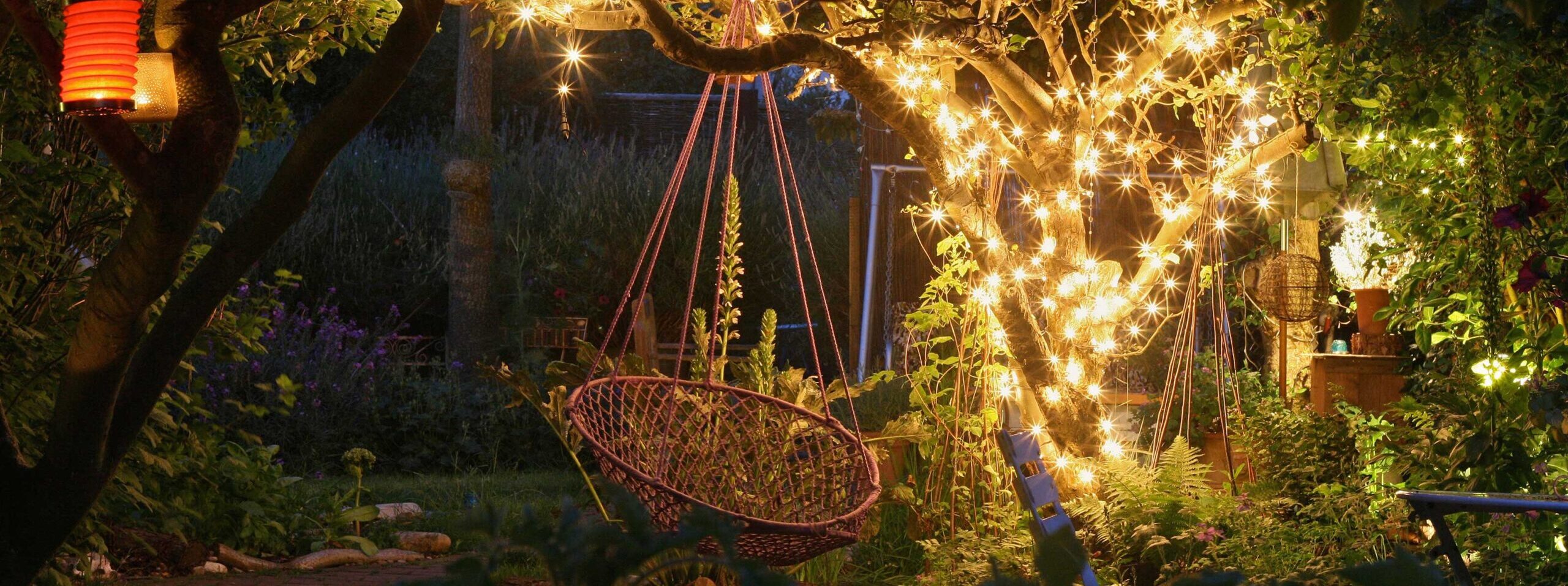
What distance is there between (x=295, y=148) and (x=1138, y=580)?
8.73 ft

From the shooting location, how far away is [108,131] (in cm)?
213

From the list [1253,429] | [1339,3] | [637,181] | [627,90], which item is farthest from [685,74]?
[1339,3]

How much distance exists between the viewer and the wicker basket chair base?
3270 mm

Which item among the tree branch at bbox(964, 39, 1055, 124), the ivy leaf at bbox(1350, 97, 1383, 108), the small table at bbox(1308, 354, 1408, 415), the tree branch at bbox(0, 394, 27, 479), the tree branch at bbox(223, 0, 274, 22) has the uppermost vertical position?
the tree branch at bbox(964, 39, 1055, 124)

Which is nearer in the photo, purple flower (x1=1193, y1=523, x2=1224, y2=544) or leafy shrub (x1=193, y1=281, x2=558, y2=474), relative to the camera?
purple flower (x1=1193, y1=523, x2=1224, y2=544)

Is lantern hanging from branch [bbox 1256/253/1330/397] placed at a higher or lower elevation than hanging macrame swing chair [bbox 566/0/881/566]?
higher

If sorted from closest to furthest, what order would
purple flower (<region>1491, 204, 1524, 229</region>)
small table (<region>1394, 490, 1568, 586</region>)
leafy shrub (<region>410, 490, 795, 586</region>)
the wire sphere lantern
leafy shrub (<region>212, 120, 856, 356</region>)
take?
leafy shrub (<region>410, 490, 795, 586</region>) < small table (<region>1394, 490, 1568, 586</region>) < purple flower (<region>1491, 204, 1524, 229</region>) < the wire sphere lantern < leafy shrub (<region>212, 120, 856, 356</region>)

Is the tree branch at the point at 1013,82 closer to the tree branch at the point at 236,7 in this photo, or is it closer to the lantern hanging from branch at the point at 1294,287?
the lantern hanging from branch at the point at 1294,287

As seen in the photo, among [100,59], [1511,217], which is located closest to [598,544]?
[100,59]

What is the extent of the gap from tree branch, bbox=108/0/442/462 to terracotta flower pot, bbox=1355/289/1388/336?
A: 12.5 feet

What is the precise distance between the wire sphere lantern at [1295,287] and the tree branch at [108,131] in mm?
4145

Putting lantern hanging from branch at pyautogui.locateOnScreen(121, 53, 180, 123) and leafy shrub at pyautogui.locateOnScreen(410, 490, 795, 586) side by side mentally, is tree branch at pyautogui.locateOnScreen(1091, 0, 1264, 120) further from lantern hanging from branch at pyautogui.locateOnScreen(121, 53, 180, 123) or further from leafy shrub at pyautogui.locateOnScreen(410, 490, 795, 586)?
leafy shrub at pyautogui.locateOnScreen(410, 490, 795, 586)

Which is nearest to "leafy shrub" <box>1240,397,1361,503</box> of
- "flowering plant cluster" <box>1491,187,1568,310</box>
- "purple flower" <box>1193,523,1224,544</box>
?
"purple flower" <box>1193,523,1224,544</box>

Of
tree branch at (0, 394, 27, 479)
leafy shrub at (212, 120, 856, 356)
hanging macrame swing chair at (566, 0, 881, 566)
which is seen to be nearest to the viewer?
tree branch at (0, 394, 27, 479)
